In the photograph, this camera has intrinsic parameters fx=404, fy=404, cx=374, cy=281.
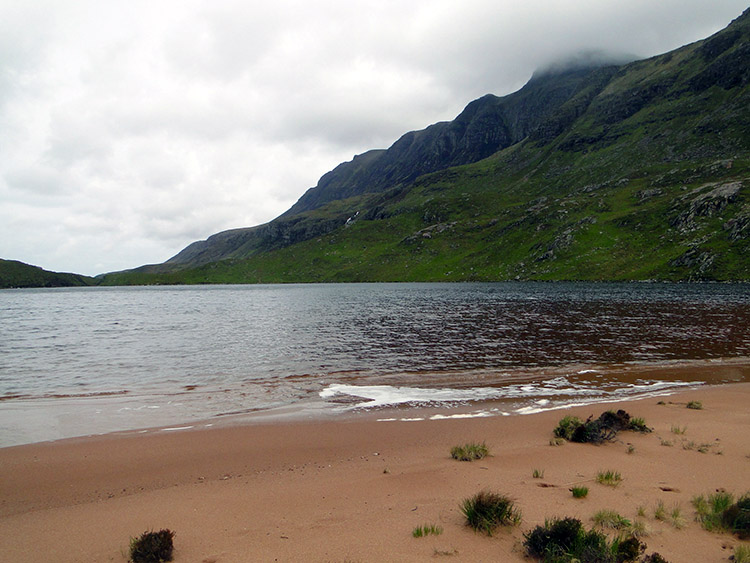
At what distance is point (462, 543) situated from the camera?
300 inches

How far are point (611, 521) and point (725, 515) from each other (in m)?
2.21

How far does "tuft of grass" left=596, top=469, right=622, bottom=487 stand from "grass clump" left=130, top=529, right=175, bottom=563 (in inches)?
390

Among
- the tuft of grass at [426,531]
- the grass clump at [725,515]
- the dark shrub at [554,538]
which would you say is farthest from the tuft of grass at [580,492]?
the tuft of grass at [426,531]

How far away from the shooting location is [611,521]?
809cm

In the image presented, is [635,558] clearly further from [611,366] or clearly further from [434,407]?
[611,366]

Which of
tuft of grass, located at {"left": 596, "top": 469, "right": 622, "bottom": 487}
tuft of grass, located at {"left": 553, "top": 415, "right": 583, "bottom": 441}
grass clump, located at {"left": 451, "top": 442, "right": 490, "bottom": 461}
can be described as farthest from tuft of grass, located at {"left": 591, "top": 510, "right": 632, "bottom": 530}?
tuft of grass, located at {"left": 553, "top": 415, "right": 583, "bottom": 441}

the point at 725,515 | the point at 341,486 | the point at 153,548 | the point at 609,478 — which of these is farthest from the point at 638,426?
the point at 153,548

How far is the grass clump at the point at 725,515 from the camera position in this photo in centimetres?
767

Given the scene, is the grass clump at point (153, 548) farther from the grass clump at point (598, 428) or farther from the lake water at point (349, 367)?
the grass clump at point (598, 428)

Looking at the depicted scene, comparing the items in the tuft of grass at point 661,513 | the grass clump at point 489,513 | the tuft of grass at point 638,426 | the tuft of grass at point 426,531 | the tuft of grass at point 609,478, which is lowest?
the tuft of grass at point 638,426

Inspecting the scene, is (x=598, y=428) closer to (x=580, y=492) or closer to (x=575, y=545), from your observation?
(x=580, y=492)

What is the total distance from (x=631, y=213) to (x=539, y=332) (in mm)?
170117

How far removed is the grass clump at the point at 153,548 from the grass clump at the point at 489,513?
18.7ft

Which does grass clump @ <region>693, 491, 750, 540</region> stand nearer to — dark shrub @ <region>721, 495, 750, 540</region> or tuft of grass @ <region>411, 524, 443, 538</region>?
dark shrub @ <region>721, 495, 750, 540</region>
